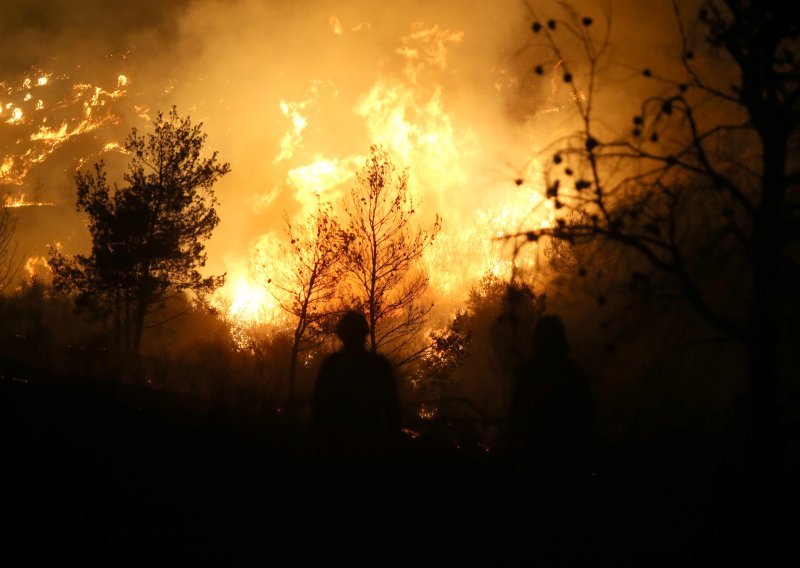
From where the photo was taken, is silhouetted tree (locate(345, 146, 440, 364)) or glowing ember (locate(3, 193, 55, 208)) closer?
silhouetted tree (locate(345, 146, 440, 364))

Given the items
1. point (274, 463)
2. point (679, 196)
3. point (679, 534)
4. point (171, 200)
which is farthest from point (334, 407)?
point (171, 200)

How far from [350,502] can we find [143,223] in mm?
28571

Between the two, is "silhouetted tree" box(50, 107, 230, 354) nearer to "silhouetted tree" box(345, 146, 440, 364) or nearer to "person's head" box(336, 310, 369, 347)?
"silhouetted tree" box(345, 146, 440, 364)

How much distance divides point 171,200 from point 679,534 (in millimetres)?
29894

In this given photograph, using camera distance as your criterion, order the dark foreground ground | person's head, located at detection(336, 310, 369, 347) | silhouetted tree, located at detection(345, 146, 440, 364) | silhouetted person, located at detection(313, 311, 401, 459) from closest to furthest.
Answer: the dark foreground ground, silhouetted person, located at detection(313, 311, 401, 459), person's head, located at detection(336, 310, 369, 347), silhouetted tree, located at detection(345, 146, 440, 364)

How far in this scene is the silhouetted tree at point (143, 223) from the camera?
30141mm

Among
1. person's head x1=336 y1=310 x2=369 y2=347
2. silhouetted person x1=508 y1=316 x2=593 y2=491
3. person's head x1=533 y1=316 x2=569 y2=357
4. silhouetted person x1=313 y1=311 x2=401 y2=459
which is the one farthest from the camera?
person's head x1=336 y1=310 x2=369 y2=347

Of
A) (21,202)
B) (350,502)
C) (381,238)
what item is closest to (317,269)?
(381,238)

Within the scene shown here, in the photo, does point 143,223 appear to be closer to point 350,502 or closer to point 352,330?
point 352,330

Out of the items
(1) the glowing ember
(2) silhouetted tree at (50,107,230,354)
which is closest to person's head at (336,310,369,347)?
(2) silhouetted tree at (50,107,230,354)

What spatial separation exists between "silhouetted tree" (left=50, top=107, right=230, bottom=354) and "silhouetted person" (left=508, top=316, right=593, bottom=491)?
27.5 m

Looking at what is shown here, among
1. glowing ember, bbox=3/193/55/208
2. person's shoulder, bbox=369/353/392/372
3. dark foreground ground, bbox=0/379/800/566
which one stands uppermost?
glowing ember, bbox=3/193/55/208

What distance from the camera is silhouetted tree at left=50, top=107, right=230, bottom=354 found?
30.1m

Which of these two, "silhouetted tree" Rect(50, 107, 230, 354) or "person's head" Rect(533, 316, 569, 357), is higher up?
"silhouetted tree" Rect(50, 107, 230, 354)
